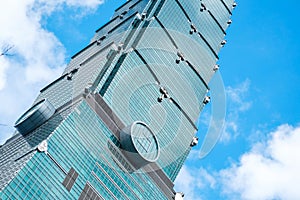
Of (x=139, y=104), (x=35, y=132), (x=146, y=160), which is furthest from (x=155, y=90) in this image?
(x=35, y=132)

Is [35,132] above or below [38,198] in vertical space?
above

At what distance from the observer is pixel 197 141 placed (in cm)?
14912

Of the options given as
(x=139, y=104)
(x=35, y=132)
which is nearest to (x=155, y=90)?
(x=139, y=104)

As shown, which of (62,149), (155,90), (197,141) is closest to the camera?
(62,149)

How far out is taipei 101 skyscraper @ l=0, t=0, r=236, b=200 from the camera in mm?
95788

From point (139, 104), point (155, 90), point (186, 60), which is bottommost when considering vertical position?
point (139, 104)

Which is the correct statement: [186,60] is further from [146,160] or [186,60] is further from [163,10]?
[146,160]

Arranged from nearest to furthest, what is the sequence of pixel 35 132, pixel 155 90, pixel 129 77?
1. pixel 35 132
2. pixel 129 77
3. pixel 155 90

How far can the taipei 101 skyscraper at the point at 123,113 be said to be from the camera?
95.8m

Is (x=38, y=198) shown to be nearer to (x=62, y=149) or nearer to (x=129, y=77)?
(x=62, y=149)

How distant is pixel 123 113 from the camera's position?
397 ft

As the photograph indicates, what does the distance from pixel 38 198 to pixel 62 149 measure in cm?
1340

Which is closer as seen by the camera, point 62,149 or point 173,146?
point 62,149

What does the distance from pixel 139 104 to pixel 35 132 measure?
103 ft
